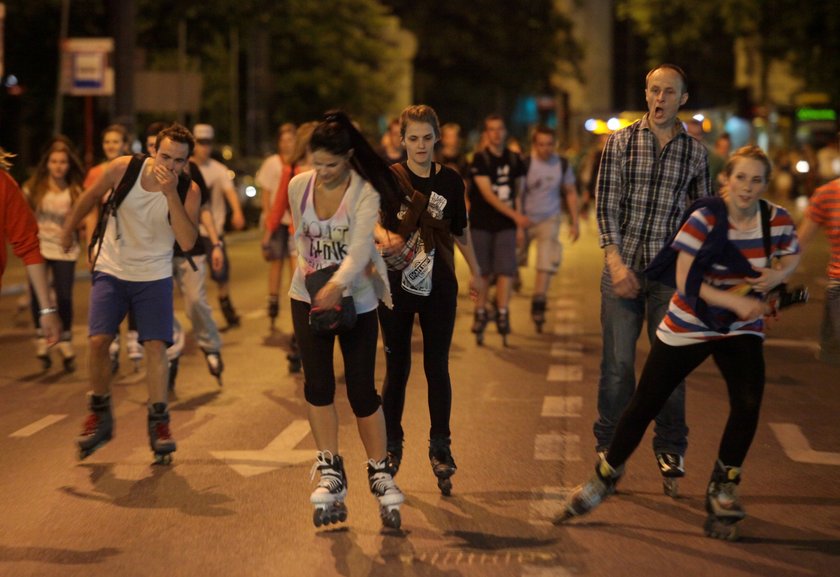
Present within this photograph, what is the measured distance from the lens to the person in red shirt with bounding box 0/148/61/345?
6840 millimetres

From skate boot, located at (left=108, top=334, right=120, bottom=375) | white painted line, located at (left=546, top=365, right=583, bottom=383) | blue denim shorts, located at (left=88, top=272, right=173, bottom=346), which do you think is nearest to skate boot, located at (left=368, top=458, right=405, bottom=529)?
blue denim shorts, located at (left=88, top=272, right=173, bottom=346)

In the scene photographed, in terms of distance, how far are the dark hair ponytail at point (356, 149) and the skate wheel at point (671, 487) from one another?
1797 millimetres

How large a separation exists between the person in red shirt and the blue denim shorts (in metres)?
0.60

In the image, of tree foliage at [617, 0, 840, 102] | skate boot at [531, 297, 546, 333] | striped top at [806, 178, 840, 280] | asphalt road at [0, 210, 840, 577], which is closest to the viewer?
asphalt road at [0, 210, 840, 577]

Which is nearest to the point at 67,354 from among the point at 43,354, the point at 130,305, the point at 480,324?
the point at 43,354

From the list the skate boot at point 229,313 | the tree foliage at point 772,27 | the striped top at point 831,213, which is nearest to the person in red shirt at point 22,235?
the striped top at point 831,213

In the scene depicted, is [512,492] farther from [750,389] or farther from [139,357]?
[139,357]

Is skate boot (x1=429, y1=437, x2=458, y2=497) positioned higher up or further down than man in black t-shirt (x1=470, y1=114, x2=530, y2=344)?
further down

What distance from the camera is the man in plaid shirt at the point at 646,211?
684 centimetres

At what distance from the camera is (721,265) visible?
5.99 metres

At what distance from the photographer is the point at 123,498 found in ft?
22.7

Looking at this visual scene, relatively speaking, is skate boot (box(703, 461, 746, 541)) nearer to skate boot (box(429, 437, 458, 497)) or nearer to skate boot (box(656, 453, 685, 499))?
skate boot (box(656, 453, 685, 499))

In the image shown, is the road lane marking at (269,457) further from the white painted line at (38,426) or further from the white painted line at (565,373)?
the white painted line at (565,373)

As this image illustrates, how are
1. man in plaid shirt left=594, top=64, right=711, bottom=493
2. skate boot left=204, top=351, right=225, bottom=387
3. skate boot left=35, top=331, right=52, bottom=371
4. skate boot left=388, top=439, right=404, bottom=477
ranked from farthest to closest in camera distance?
skate boot left=35, top=331, right=52, bottom=371
skate boot left=204, top=351, right=225, bottom=387
skate boot left=388, top=439, right=404, bottom=477
man in plaid shirt left=594, top=64, right=711, bottom=493
